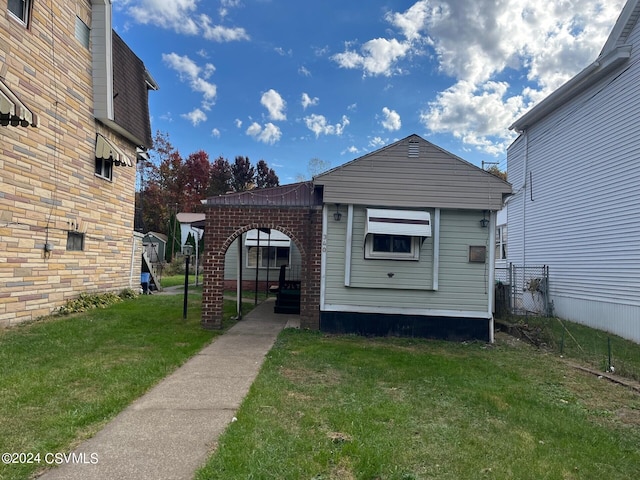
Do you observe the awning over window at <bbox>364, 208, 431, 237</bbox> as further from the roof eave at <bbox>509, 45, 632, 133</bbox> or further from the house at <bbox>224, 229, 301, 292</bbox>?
the house at <bbox>224, 229, 301, 292</bbox>

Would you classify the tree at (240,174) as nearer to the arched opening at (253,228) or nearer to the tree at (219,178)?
the tree at (219,178)

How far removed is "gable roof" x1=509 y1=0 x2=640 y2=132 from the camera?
31.9ft

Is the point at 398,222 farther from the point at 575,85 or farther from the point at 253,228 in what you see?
the point at 575,85

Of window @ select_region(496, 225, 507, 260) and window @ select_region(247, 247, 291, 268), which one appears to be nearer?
window @ select_region(496, 225, 507, 260)

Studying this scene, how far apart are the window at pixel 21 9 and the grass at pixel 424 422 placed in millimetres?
8623

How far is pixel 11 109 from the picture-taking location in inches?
263

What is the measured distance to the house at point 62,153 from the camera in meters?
7.66

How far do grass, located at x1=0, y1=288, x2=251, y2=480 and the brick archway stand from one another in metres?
0.83

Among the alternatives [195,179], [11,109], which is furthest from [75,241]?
[195,179]

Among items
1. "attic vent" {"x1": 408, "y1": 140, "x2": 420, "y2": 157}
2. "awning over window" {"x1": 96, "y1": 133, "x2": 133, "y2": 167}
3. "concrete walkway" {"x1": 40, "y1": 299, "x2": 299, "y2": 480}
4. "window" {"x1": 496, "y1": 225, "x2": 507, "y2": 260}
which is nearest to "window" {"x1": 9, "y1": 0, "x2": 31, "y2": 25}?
"awning over window" {"x1": 96, "y1": 133, "x2": 133, "y2": 167}

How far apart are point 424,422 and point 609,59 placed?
11.1 metres

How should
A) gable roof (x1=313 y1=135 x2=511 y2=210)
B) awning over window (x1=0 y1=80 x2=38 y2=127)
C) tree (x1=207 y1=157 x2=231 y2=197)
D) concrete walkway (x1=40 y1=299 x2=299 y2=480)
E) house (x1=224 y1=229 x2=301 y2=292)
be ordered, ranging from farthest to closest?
1. tree (x1=207 y1=157 x2=231 y2=197)
2. house (x1=224 y1=229 x2=301 y2=292)
3. gable roof (x1=313 y1=135 x2=511 y2=210)
4. awning over window (x1=0 y1=80 x2=38 y2=127)
5. concrete walkway (x1=40 y1=299 x2=299 y2=480)

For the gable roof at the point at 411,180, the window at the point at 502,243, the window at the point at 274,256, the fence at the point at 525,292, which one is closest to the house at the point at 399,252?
the gable roof at the point at 411,180

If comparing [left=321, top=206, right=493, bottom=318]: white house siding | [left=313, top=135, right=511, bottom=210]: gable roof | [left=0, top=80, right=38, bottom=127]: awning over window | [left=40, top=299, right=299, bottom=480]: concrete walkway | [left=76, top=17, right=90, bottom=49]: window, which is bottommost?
[left=40, top=299, right=299, bottom=480]: concrete walkway
